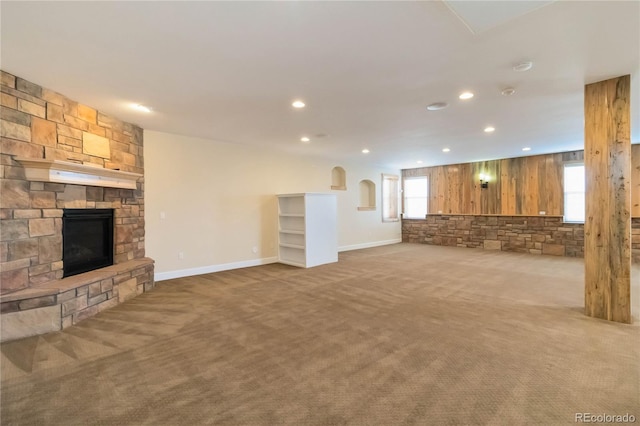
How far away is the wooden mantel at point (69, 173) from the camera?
314 cm

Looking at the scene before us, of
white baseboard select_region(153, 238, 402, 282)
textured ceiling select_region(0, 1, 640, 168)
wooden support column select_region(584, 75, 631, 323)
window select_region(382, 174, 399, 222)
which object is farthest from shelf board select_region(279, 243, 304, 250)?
wooden support column select_region(584, 75, 631, 323)

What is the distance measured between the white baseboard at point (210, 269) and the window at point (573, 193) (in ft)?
24.9

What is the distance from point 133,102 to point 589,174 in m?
5.56

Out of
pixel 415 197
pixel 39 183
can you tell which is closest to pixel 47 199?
pixel 39 183

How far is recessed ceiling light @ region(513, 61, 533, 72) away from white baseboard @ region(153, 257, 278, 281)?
18.4 feet

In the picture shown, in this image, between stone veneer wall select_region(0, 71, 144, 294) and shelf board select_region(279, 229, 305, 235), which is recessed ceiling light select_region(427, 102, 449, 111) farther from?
stone veneer wall select_region(0, 71, 144, 294)

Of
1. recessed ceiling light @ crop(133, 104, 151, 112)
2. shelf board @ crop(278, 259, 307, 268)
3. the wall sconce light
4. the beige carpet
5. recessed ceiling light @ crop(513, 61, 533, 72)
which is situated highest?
recessed ceiling light @ crop(133, 104, 151, 112)

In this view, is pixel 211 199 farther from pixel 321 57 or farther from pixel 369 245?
pixel 369 245

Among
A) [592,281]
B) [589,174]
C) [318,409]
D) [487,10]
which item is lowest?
[318,409]

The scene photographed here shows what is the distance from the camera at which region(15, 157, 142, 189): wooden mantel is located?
3141 mm

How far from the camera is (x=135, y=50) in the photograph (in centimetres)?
256

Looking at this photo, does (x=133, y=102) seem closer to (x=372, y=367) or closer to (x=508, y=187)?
(x=372, y=367)

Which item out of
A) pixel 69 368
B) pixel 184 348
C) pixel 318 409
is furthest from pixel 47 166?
pixel 318 409

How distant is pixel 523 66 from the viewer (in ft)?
9.45
